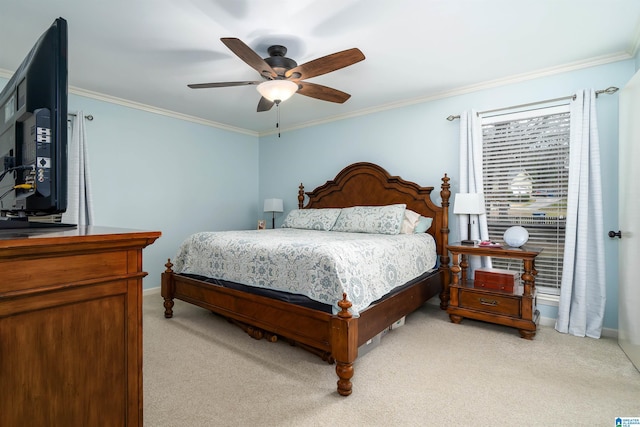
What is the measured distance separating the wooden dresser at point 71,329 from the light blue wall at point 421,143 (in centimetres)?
338

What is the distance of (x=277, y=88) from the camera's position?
2.53m

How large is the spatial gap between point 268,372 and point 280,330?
28cm

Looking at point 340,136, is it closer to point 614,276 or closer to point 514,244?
point 514,244

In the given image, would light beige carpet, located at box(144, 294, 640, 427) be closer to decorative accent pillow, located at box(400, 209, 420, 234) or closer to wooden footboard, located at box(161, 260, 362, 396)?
wooden footboard, located at box(161, 260, 362, 396)

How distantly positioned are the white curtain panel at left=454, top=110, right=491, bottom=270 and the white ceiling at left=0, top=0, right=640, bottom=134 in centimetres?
45

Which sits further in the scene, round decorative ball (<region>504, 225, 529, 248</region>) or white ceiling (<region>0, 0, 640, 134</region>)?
round decorative ball (<region>504, 225, 529, 248</region>)

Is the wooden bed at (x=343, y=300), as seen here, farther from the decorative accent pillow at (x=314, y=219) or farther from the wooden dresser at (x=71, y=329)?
the wooden dresser at (x=71, y=329)

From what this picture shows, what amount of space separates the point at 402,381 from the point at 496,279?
1448mm

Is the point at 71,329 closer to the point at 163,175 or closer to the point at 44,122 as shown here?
the point at 44,122

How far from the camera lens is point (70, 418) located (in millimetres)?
795

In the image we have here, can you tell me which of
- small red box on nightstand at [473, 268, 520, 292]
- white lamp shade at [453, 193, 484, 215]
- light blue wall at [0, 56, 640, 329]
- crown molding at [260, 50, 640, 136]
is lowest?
small red box on nightstand at [473, 268, 520, 292]

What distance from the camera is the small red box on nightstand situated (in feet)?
A: 9.25

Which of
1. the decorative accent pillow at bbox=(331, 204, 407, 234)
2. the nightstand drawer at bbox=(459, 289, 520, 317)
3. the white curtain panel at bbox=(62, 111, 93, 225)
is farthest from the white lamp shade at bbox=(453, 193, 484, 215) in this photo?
the white curtain panel at bbox=(62, 111, 93, 225)

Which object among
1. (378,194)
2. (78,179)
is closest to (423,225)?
(378,194)
